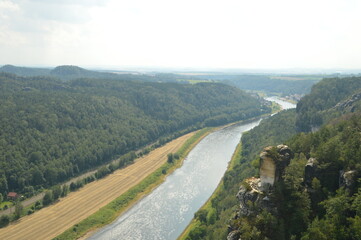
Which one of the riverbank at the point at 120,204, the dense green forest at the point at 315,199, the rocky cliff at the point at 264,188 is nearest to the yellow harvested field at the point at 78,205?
the riverbank at the point at 120,204

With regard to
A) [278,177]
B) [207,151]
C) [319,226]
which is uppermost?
[278,177]

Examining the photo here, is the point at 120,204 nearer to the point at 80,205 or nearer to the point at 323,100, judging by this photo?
the point at 80,205

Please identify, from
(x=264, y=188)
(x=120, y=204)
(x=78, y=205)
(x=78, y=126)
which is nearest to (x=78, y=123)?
(x=78, y=126)

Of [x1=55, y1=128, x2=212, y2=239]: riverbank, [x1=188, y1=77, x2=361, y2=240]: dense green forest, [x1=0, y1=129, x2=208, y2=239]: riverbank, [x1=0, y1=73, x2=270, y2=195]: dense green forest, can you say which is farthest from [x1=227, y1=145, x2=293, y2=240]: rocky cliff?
[x1=0, y1=73, x2=270, y2=195]: dense green forest

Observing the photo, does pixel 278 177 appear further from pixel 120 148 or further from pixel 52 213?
pixel 120 148

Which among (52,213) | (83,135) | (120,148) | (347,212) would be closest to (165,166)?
(120,148)

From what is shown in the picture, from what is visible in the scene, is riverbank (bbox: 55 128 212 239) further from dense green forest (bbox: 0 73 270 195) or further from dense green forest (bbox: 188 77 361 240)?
dense green forest (bbox: 188 77 361 240)

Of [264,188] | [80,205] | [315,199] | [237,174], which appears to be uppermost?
[264,188]
